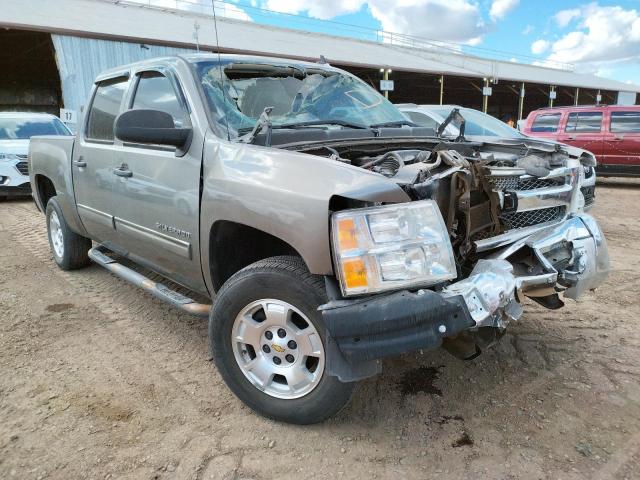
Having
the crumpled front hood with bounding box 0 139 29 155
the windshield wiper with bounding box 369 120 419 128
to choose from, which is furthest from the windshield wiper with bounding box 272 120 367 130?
the crumpled front hood with bounding box 0 139 29 155

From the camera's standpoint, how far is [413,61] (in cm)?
2347

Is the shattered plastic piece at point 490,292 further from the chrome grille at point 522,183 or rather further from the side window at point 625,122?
the side window at point 625,122

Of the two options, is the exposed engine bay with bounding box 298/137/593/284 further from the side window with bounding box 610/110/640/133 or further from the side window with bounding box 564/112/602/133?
the side window with bounding box 564/112/602/133

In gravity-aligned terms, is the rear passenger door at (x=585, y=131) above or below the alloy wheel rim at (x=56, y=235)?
above

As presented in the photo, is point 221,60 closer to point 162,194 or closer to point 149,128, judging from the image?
point 149,128

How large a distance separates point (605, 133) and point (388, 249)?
428 inches

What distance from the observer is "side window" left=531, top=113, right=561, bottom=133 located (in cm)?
1163

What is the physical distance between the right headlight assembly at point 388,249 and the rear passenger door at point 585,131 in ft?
34.3

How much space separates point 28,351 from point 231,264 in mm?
1673

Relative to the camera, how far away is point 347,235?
2.04 meters

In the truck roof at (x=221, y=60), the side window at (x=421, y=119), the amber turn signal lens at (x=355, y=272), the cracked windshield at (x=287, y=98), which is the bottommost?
the amber turn signal lens at (x=355, y=272)

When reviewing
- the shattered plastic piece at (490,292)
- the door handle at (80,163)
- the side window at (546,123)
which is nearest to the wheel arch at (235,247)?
the shattered plastic piece at (490,292)

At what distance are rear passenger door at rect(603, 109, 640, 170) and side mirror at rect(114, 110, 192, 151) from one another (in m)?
10.7

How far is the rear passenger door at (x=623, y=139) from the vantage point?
10430mm
